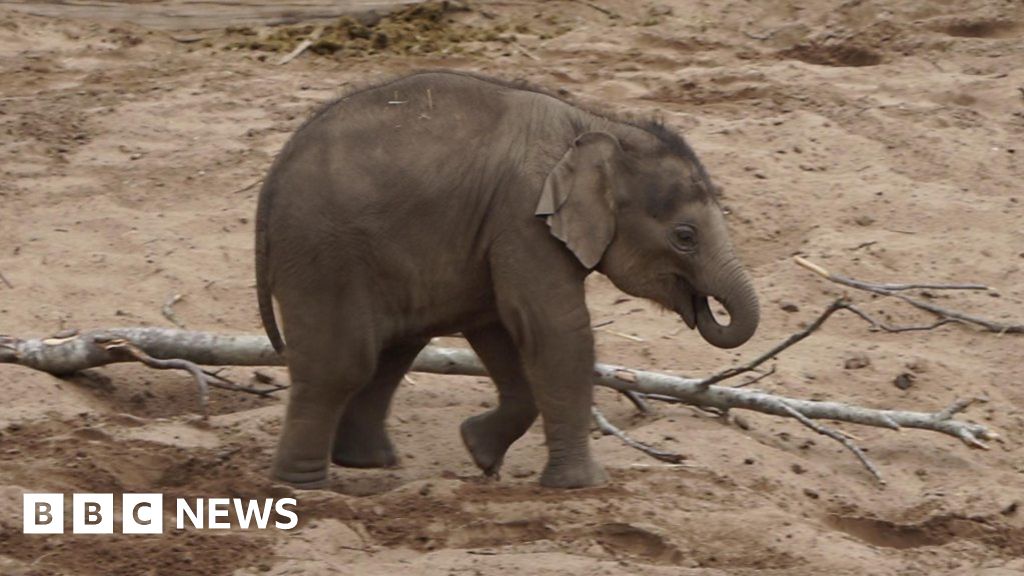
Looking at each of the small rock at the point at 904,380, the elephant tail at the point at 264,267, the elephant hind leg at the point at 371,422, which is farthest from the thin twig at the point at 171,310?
the small rock at the point at 904,380

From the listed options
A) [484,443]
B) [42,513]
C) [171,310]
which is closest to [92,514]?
[42,513]

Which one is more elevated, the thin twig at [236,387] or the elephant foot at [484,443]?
the elephant foot at [484,443]

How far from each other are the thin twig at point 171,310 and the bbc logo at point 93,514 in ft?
6.55

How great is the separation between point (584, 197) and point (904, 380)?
2.07 metres

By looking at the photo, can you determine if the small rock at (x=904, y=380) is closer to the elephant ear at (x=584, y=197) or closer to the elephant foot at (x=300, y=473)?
the elephant ear at (x=584, y=197)

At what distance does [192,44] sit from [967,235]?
4.80 meters

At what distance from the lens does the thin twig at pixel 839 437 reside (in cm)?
755

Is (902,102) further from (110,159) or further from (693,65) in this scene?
(110,159)

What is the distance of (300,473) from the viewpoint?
724 centimetres

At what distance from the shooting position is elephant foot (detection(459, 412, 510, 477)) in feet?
24.6

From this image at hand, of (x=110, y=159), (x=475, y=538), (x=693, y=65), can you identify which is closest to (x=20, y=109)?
(x=110, y=159)

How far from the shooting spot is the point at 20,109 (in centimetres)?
1114

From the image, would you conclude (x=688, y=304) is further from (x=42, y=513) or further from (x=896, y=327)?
(x=42, y=513)

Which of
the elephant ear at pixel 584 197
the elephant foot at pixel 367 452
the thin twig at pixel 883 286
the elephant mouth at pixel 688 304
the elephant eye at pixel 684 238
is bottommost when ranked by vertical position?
the elephant foot at pixel 367 452
